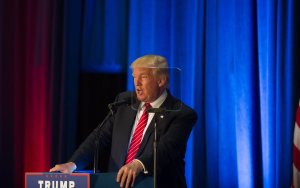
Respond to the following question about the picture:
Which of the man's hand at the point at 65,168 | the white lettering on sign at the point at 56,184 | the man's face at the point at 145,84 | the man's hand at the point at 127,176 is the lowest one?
the man's hand at the point at 65,168

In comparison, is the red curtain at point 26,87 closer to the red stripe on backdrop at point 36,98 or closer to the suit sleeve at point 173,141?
the red stripe on backdrop at point 36,98

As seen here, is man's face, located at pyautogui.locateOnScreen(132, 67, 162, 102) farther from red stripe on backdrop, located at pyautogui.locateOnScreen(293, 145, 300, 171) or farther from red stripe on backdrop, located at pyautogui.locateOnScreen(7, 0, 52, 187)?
red stripe on backdrop, located at pyautogui.locateOnScreen(7, 0, 52, 187)

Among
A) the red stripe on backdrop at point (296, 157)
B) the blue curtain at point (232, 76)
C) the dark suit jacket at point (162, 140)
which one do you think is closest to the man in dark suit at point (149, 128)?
the dark suit jacket at point (162, 140)

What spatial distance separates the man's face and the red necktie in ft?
0.24

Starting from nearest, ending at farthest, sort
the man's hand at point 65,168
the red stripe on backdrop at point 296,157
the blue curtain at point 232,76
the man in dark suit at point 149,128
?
the man's hand at point 65,168, the man in dark suit at point 149,128, the red stripe on backdrop at point 296,157, the blue curtain at point 232,76

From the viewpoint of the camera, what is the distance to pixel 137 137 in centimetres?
272

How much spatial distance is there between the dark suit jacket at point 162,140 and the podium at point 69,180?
1.51 ft

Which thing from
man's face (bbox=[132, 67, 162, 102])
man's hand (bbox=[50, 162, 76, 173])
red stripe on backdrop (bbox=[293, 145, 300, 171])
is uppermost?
man's face (bbox=[132, 67, 162, 102])

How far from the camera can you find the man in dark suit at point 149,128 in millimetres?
2602

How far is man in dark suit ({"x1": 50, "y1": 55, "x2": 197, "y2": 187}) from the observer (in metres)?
2.60

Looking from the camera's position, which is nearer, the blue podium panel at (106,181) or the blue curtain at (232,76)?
the blue podium panel at (106,181)

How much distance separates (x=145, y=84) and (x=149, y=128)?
9.4 inches

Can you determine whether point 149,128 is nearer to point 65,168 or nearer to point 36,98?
point 65,168

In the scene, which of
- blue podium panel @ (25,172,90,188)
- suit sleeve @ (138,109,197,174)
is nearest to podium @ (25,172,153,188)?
blue podium panel @ (25,172,90,188)
